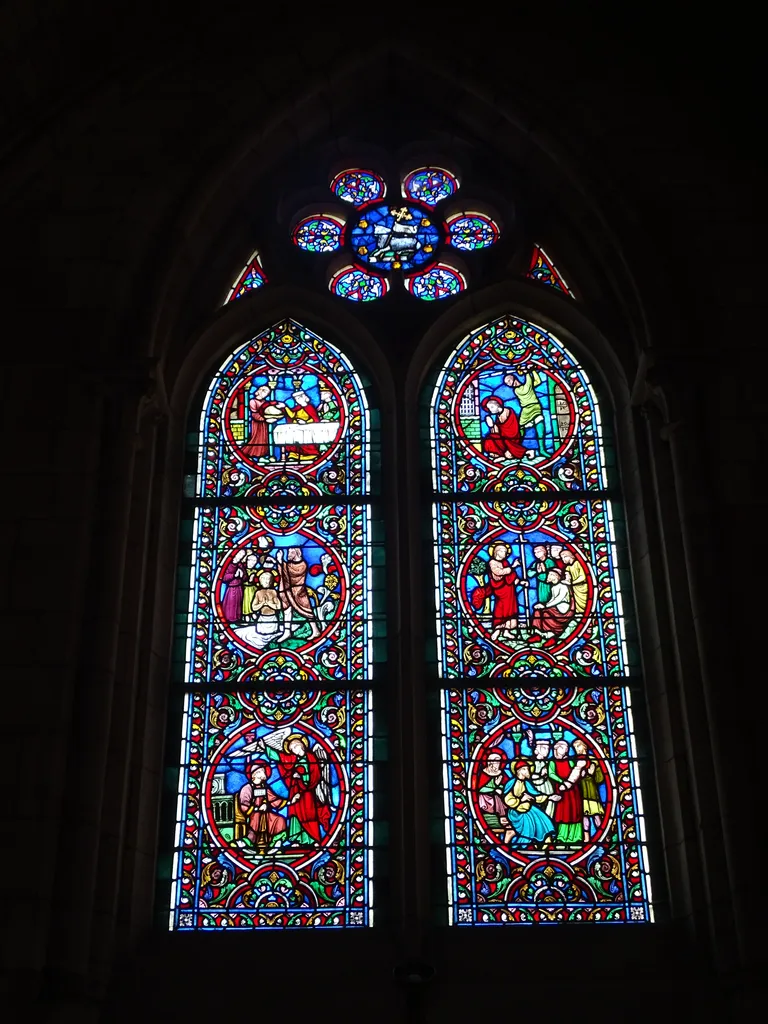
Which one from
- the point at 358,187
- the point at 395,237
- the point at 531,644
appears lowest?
the point at 531,644

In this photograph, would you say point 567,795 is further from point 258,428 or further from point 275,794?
point 258,428

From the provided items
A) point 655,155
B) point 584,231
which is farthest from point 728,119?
point 584,231

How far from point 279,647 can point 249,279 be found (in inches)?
101

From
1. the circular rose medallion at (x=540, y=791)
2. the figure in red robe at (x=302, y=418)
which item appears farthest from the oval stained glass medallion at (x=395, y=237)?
the circular rose medallion at (x=540, y=791)

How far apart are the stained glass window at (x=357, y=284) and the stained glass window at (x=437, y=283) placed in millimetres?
178

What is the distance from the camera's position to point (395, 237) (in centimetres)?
875

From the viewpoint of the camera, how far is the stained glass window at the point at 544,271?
8484mm

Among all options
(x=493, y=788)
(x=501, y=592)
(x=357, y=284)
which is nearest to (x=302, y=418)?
(x=357, y=284)

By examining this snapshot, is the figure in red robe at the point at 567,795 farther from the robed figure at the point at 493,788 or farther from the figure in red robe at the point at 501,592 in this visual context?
the figure in red robe at the point at 501,592

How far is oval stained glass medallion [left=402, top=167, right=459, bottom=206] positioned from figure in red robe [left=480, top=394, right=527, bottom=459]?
1.65 metres

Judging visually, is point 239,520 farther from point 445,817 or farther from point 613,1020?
point 613,1020

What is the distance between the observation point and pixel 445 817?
21.9ft

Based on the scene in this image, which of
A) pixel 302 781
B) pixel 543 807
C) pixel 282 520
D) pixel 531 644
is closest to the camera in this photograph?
pixel 543 807

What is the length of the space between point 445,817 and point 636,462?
88.5 inches
